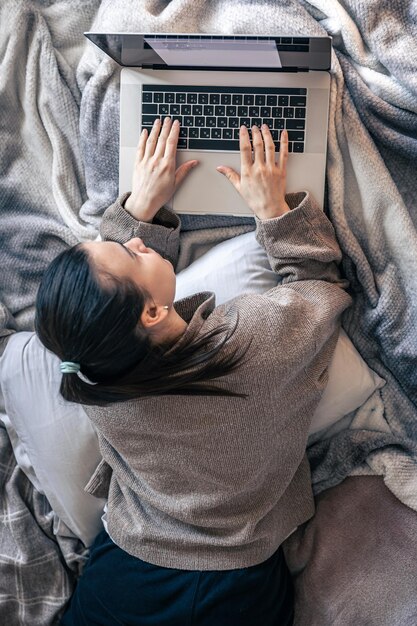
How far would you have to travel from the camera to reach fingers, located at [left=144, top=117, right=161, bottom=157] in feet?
4.01

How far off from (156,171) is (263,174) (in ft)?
0.60

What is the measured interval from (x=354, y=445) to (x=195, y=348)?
398 mm

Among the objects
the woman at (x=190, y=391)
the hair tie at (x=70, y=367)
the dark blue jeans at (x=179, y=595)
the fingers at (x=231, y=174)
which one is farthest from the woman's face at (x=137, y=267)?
the dark blue jeans at (x=179, y=595)

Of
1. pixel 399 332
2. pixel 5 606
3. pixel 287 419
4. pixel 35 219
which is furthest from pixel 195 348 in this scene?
pixel 5 606

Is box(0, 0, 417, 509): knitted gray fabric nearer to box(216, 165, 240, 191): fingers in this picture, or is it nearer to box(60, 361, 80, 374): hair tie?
box(216, 165, 240, 191): fingers

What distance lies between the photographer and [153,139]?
1.23 m

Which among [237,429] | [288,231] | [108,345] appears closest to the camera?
[108,345]

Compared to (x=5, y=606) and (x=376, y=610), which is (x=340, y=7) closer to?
(x=376, y=610)

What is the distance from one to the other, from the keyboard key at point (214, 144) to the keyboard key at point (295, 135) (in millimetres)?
89

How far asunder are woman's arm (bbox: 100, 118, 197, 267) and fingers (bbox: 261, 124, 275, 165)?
4.9 inches

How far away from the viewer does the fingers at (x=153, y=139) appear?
122cm

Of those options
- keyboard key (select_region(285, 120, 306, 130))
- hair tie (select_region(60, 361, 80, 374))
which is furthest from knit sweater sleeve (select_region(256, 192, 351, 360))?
hair tie (select_region(60, 361, 80, 374))

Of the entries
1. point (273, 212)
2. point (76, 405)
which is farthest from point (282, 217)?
point (76, 405)

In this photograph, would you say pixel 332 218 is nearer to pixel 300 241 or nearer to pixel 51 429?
pixel 300 241
